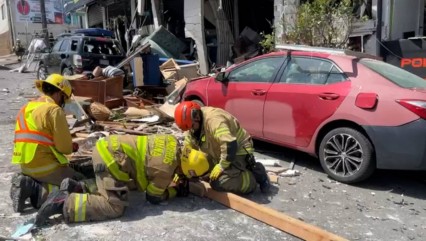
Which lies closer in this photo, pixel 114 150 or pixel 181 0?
pixel 114 150

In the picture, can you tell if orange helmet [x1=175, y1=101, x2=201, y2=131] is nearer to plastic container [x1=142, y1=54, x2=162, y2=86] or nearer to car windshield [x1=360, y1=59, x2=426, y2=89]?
car windshield [x1=360, y1=59, x2=426, y2=89]

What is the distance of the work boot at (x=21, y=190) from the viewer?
400 cm

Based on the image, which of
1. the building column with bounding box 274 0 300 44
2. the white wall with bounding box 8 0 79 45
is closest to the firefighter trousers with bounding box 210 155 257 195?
the building column with bounding box 274 0 300 44

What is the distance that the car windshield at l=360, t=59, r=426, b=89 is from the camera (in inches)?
195

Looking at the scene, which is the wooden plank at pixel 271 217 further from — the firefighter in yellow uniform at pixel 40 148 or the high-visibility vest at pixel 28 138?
the high-visibility vest at pixel 28 138

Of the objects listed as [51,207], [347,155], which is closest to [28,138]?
[51,207]

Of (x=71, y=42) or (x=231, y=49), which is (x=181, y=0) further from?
→ (x=71, y=42)

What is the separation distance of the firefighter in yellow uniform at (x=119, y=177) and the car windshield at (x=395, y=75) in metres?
2.62

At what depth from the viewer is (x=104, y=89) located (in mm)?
9414

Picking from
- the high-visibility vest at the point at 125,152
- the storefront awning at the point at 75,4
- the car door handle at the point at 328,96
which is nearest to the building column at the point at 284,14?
the car door handle at the point at 328,96

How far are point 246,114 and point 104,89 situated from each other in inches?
175

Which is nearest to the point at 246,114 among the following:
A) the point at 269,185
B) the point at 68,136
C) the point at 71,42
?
the point at 269,185

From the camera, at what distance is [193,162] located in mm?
4227

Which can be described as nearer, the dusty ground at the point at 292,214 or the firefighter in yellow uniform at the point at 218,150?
the dusty ground at the point at 292,214
